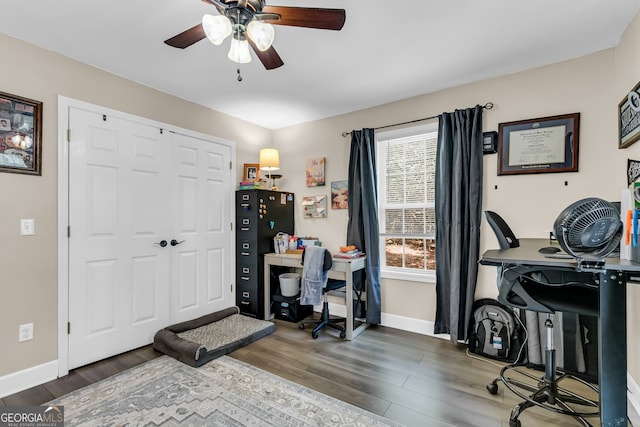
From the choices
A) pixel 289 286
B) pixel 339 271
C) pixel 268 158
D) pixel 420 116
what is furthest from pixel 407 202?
pixel 268 158

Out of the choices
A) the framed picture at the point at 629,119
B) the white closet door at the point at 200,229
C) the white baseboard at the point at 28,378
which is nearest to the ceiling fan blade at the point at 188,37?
the white closet door at the point at 200,229

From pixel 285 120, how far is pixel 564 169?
300cm

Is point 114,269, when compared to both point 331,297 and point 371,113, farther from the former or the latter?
point 371,113

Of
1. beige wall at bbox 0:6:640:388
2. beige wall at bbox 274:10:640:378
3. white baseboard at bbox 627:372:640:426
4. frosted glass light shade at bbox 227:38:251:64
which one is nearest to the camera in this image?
frosted glass light shade at bbox 227:38:251:64

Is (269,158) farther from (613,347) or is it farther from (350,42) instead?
(613,347)

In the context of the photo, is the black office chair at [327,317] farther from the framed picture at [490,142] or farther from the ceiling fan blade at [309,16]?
the ceiling fan blade at [309,16]

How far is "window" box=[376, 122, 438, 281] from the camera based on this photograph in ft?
10.2

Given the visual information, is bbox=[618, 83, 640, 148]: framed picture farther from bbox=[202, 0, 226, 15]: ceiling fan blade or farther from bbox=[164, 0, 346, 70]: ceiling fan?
bbox=[202, 0, 226, 15]: ceiling fan blade

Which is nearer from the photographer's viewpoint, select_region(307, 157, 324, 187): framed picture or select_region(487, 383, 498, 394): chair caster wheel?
select_region(487, 383, 498, 394): chair caster wheel

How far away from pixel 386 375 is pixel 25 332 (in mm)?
2686

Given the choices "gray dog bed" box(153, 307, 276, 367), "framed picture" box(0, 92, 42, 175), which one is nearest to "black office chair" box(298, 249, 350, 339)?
"gray dog bed" box(153, 307, 276, 367)

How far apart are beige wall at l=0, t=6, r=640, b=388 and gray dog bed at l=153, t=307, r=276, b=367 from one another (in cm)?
83

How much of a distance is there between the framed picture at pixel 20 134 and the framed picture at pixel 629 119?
4.06 meters

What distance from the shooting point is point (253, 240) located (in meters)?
3.48
